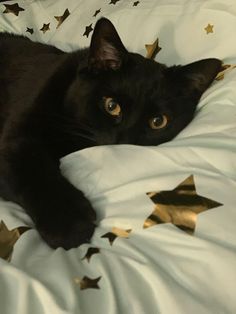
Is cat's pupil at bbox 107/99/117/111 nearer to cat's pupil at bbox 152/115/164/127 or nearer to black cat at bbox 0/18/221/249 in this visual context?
black cat at bbox 0/18/221/249

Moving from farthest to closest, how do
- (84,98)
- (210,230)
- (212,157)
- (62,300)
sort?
(84,98)
(212,157)
(210,230)
(62,300)

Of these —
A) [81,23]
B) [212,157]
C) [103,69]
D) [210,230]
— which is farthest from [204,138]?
[81,23]

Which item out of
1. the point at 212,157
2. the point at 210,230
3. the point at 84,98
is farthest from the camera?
the point at 84,98

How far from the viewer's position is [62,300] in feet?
2.22

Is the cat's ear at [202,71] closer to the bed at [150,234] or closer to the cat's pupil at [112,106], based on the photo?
the bed at [150,234]

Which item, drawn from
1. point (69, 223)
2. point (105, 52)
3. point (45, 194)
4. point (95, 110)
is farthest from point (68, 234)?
point (105, 52)

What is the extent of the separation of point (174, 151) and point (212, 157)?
8 centimetres

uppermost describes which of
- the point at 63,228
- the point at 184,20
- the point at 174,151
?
the point at 184,20

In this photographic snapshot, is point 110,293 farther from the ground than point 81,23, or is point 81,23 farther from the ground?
point 81,23

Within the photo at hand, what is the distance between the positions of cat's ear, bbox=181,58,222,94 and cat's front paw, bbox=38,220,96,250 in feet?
1.66

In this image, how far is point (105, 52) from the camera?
116cm

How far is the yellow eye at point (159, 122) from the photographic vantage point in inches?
44.3

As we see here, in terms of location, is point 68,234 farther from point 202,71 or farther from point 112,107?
point 202,71

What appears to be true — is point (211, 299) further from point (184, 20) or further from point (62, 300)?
point (184, 20)
